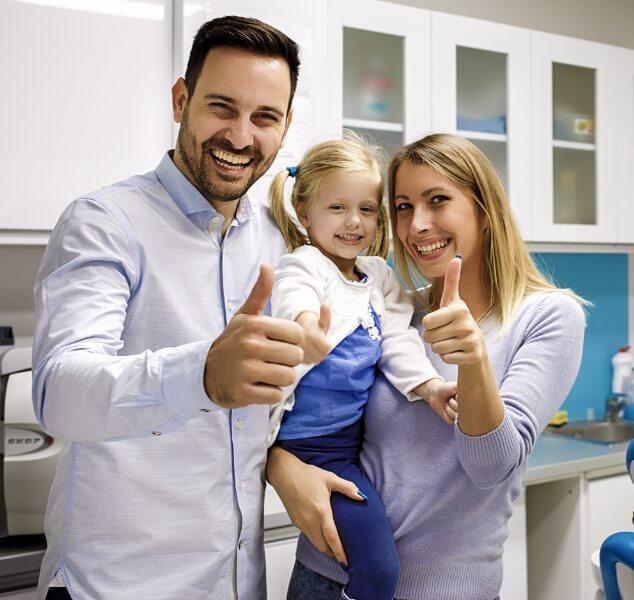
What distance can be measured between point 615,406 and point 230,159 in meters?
2.55

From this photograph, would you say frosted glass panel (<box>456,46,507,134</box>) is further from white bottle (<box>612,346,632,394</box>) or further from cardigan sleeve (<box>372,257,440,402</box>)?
white bottle (<box>612,346,632,394</box>)

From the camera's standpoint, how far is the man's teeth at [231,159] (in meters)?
1.31

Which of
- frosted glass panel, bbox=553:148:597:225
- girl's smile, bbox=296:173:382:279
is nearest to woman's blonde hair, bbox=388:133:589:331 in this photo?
girl's smile, bbox=296:173:382:279

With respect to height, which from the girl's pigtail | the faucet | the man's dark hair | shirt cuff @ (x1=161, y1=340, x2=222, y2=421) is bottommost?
the faucet

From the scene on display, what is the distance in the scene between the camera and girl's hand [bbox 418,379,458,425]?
1294mm

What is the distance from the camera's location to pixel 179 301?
50.8 inches

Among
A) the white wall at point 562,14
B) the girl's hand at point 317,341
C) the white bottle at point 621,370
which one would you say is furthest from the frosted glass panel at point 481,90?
the girl's hand at point 317,341

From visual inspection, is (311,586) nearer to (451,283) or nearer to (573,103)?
(451,283)

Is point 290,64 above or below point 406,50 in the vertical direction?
below

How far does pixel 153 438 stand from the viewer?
1.28m

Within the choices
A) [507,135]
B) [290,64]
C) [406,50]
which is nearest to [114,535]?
[290,64]

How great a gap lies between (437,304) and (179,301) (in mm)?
579

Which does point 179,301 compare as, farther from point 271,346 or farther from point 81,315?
point 271,346

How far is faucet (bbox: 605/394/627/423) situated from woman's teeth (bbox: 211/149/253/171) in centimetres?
252
